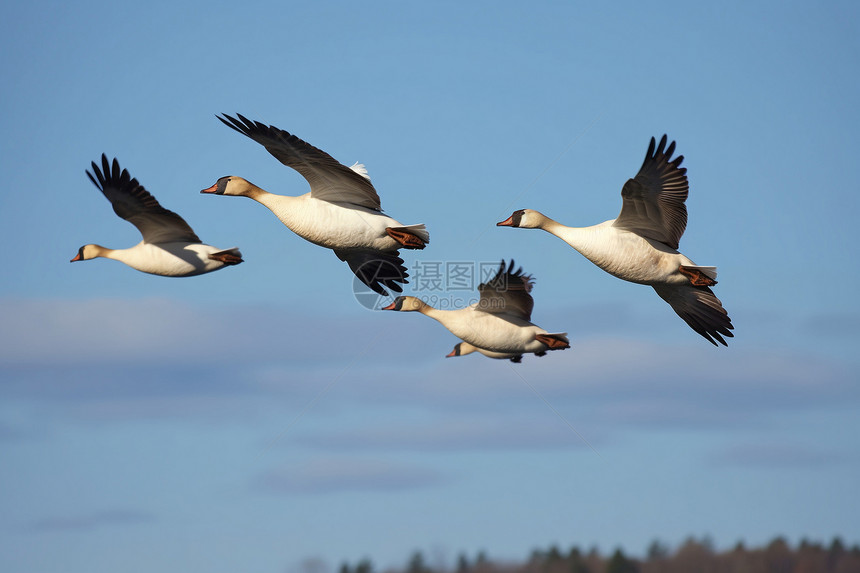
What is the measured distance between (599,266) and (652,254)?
697 mm

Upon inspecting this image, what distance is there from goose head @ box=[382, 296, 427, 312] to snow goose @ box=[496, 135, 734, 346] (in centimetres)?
241

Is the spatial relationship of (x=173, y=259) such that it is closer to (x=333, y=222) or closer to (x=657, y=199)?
(x=333, y=222)

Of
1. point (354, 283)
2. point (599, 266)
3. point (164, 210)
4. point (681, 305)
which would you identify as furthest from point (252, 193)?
point (681, 305)

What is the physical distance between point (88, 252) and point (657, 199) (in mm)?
8317

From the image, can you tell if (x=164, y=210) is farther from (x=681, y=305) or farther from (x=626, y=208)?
(x=681, y=305)

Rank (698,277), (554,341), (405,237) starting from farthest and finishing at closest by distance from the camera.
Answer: (554,341)
(405,237)
(698,277)

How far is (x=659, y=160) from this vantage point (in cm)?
1260

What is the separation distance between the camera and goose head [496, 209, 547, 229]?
569 inches

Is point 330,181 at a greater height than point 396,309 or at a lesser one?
greater

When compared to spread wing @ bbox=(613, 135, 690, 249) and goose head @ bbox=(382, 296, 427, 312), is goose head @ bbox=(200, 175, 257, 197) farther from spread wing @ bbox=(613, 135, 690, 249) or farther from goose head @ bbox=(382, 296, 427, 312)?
spread wing @ bbox=(613, 135, 690, 249)

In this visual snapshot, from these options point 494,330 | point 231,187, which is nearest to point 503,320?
point 494,330

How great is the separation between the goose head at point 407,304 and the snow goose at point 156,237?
296 centimetres

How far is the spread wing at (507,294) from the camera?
14.7 m

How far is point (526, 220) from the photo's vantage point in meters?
14.7
